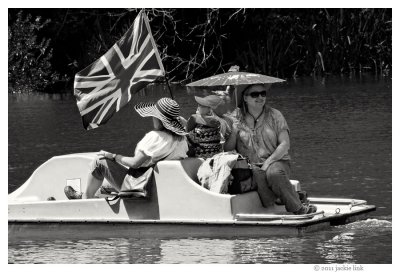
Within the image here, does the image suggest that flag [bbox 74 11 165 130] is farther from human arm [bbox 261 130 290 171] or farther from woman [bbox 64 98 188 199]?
human arm [bbox 261 130 290 171]

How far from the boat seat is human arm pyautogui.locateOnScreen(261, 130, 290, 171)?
2.03 ft

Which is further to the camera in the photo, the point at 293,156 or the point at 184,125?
the point at 293,156

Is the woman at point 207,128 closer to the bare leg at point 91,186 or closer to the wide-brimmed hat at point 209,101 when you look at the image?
the wide-brimmed hat at point 209,101

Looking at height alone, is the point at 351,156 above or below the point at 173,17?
below

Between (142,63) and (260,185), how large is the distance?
1855 millimetres

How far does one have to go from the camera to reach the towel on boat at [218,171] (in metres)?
11.0

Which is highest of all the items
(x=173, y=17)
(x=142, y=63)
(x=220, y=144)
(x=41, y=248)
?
(x=173, y=17)

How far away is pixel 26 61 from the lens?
30906 mm

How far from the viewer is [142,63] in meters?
12.1

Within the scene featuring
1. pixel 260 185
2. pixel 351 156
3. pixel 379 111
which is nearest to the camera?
pixel 260 185

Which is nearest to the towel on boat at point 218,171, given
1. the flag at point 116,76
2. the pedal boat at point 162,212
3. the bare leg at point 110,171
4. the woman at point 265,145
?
the pedal boat at point 162,212

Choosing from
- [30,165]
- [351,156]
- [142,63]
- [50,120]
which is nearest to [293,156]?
[351,156]

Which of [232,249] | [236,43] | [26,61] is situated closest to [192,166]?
[232,249]

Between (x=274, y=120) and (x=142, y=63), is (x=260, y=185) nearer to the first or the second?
(x=274, y=120)
